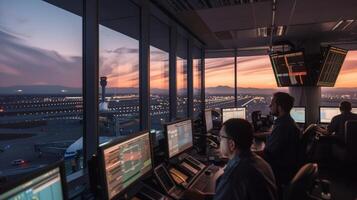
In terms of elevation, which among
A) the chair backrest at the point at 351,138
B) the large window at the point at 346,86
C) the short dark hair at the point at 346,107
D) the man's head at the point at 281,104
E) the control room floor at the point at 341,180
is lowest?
the control room floor at the point at 341,180

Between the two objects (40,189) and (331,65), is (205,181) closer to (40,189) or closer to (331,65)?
(40,189)

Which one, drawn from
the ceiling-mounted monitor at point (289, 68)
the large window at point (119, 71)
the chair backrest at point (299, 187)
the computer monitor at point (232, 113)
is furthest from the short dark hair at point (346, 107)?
the chair backrest at point (299, 187)

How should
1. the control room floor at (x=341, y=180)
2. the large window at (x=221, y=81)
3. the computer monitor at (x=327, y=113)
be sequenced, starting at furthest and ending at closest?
the large window at (x=221, y=81) → the computer monitor at (x=327, y=113) → the control room floor at (x=341, y=180)

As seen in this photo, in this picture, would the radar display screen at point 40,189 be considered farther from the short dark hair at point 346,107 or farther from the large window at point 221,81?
the large window at point 221,81

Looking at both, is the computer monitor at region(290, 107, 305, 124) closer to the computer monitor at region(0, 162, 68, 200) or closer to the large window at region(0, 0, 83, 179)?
the large window at region(0, 0, 83, 179)

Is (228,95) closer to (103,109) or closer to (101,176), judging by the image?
(103,109)

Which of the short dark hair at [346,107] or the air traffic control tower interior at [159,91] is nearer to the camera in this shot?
the air traffic control tower interior at [159,91]

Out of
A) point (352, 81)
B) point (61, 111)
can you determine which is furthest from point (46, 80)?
point (352, 81)
